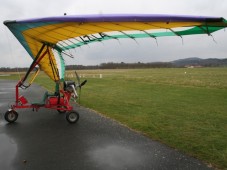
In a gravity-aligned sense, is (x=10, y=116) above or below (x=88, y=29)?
below

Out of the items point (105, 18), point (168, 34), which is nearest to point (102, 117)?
point (168, 34)

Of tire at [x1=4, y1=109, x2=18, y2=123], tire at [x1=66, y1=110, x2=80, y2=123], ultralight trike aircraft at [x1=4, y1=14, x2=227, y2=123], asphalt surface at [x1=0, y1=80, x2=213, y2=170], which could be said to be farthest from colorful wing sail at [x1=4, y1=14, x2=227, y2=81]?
asphalt surface at [x1=0, y1=80, x2=213, y2=170]

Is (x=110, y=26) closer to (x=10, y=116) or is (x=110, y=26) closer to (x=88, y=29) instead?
(x=88, y=29)

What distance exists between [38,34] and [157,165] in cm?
524

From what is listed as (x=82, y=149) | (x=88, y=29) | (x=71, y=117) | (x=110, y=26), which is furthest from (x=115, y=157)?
(x=71, y=117)

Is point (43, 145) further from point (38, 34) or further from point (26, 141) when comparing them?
point (38, 34)

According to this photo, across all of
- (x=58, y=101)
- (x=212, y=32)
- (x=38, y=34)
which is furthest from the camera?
(x=58, y=101)

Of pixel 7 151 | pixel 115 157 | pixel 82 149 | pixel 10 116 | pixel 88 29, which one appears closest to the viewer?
pixel 115 157

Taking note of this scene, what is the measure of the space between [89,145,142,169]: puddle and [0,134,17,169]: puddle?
65.9 inches

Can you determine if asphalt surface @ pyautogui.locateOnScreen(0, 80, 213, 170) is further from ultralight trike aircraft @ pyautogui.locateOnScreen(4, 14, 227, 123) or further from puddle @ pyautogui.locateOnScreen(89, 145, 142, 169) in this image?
ultralight trike aircraft @ pyautogui.locateOnScreen(4, 14, 227, 123)

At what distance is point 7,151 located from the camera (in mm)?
6223

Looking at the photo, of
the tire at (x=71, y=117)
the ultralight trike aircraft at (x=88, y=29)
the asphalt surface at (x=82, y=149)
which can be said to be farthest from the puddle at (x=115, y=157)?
the tire at (x=71, y=117)

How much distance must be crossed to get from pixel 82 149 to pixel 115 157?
3.02 ft

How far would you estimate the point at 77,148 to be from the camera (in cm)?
643
